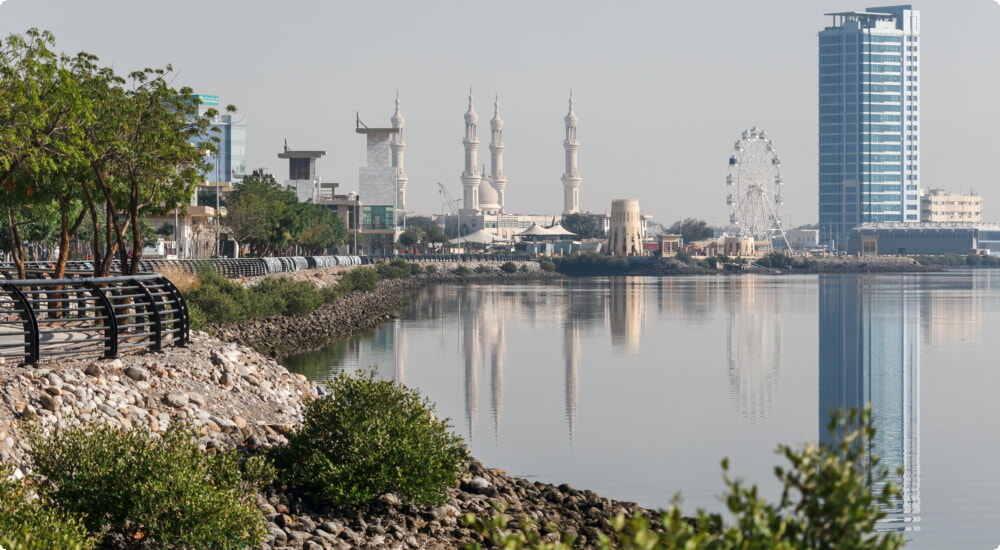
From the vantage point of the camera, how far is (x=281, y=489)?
50.0ft

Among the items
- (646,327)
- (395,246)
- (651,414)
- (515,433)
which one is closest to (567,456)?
(515,433)

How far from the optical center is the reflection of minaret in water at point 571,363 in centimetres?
3288

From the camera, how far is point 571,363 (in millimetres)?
47406

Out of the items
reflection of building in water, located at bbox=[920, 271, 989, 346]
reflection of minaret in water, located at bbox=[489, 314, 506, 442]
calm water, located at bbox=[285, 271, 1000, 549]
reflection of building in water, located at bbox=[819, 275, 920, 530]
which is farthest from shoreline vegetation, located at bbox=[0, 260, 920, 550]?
reflection of building in water, located at bbox=[920, 271, 989, 346]

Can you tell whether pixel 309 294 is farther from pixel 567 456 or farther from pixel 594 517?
pixel 594 517

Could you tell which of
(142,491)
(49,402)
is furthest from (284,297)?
(142,491)

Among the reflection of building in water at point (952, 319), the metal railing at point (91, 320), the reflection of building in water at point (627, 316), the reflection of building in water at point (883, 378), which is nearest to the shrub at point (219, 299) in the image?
the reflection of building in water at point (627, 316)

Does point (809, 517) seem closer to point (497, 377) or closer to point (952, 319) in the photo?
point (497, 377)

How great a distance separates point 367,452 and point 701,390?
25.2 m

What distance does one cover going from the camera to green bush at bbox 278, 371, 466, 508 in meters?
15.2

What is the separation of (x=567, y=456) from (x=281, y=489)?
11.6 meters

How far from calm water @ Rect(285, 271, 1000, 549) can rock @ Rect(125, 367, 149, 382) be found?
8121 millimetres

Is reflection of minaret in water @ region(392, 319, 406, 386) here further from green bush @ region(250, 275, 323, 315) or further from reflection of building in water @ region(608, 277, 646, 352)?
reflection of building in water @ region(608, 277, 646, 352)

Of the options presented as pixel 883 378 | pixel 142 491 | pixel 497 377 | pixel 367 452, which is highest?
pixel 142 491
